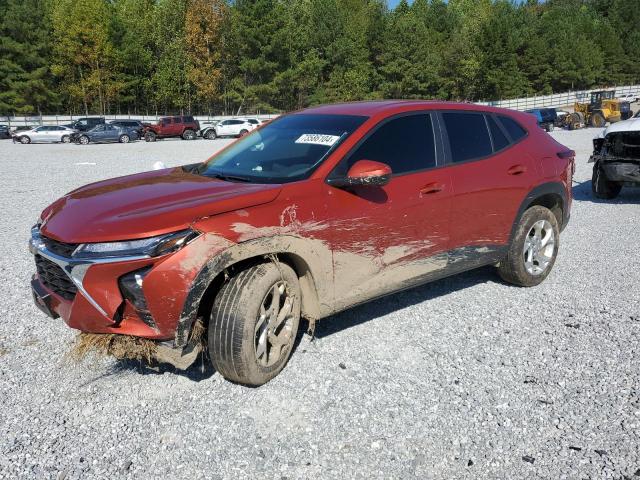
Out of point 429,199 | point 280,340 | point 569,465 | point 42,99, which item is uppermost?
point 42,99

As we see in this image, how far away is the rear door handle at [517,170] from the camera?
15.8 ft

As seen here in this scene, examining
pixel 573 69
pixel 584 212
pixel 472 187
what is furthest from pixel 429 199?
pixel 573 69

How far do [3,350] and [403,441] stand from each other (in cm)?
294

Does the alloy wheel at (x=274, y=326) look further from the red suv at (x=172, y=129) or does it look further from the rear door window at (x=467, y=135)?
the red suv at (x=172, y=129)

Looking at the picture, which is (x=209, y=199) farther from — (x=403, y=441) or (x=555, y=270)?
(x=555, y=270)

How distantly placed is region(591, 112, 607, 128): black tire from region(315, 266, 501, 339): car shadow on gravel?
34.2 metres

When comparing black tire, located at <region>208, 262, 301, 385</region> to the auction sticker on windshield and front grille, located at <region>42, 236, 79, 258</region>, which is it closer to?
front grille, located at <region>42, 236, 79, 258</region>

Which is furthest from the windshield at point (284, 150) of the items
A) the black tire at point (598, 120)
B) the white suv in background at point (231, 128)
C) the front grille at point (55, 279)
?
the black tire at point (598, 120)

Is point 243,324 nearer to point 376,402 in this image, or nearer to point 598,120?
point 376,402

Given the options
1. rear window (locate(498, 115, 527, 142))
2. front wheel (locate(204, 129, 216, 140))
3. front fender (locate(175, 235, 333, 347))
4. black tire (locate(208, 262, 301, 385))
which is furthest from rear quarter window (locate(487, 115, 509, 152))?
front wheel (locate(204, 129, 216, 140))

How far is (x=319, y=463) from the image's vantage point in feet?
9.15

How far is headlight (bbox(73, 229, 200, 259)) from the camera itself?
2971 millimetres

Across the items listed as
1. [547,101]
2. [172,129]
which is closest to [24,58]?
[172,129]

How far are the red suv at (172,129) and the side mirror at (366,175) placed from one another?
36.9 metres
